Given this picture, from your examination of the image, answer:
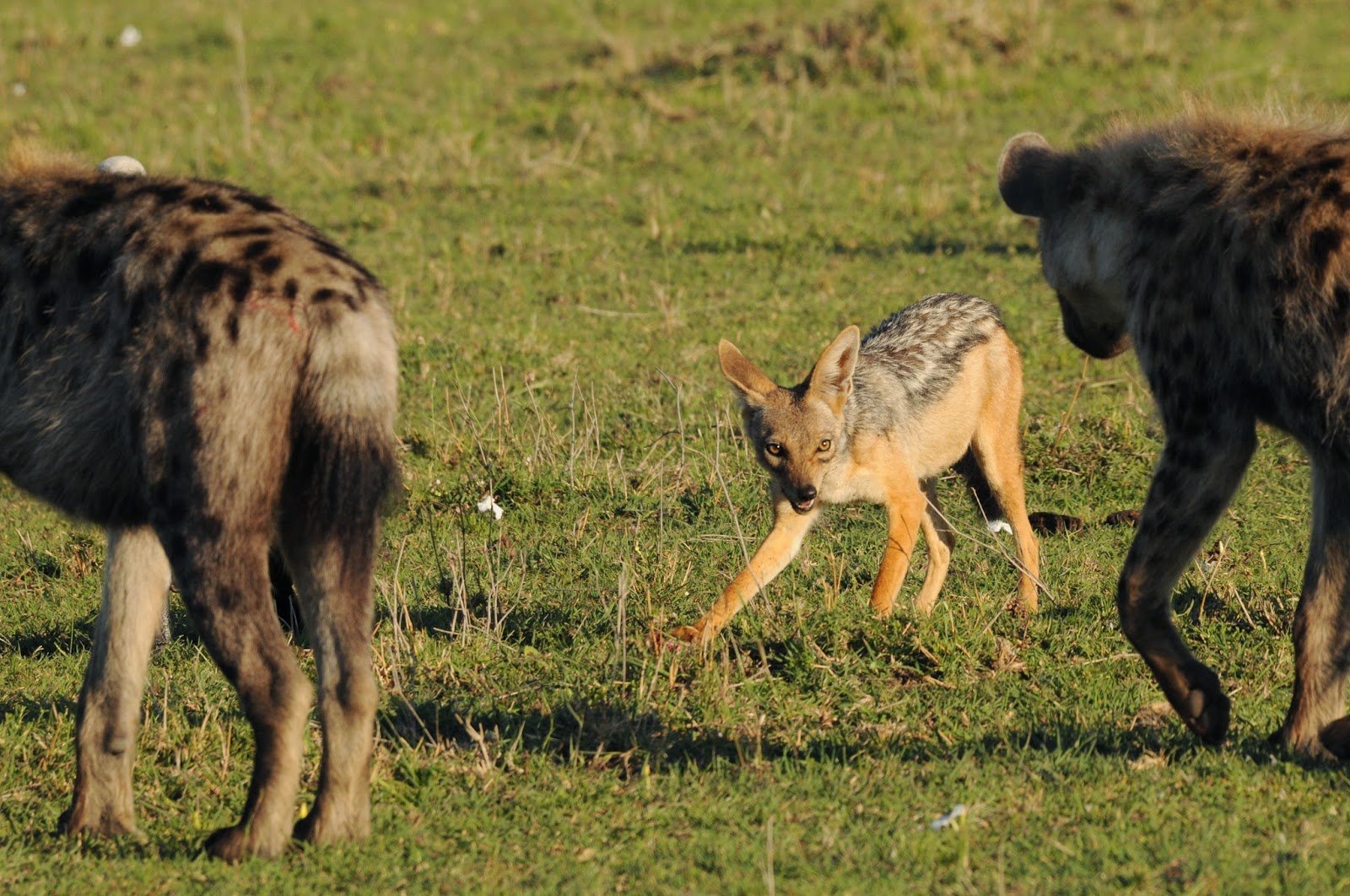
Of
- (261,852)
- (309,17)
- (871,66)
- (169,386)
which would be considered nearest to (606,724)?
(261,852)

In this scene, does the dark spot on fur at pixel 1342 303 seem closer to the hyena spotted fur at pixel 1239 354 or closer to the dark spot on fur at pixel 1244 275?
the hyena spotted fur at pixel 1239 354

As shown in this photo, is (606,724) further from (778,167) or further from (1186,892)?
(778,167)

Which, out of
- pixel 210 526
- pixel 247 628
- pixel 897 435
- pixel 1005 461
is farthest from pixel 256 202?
pixel 1005 461

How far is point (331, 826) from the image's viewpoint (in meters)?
4.49

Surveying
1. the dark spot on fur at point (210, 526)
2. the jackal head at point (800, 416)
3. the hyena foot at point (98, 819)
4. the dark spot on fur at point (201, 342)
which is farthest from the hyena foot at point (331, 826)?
the jackal head at point (800, 416)

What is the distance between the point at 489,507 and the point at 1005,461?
2.18m

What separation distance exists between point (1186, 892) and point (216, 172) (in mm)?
10450

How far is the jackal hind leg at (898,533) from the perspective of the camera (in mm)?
6195

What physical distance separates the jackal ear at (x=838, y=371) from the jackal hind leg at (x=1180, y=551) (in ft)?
6.04

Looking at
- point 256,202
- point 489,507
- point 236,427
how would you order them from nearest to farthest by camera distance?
point 236,427 < point 256,202 < point 489,507

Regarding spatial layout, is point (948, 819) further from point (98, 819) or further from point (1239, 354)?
point (98, 819)

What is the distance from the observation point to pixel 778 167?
13102mm

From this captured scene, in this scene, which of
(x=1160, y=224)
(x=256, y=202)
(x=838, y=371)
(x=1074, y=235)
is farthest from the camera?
(x=838, y=371)

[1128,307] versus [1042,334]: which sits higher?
[1128,307]
